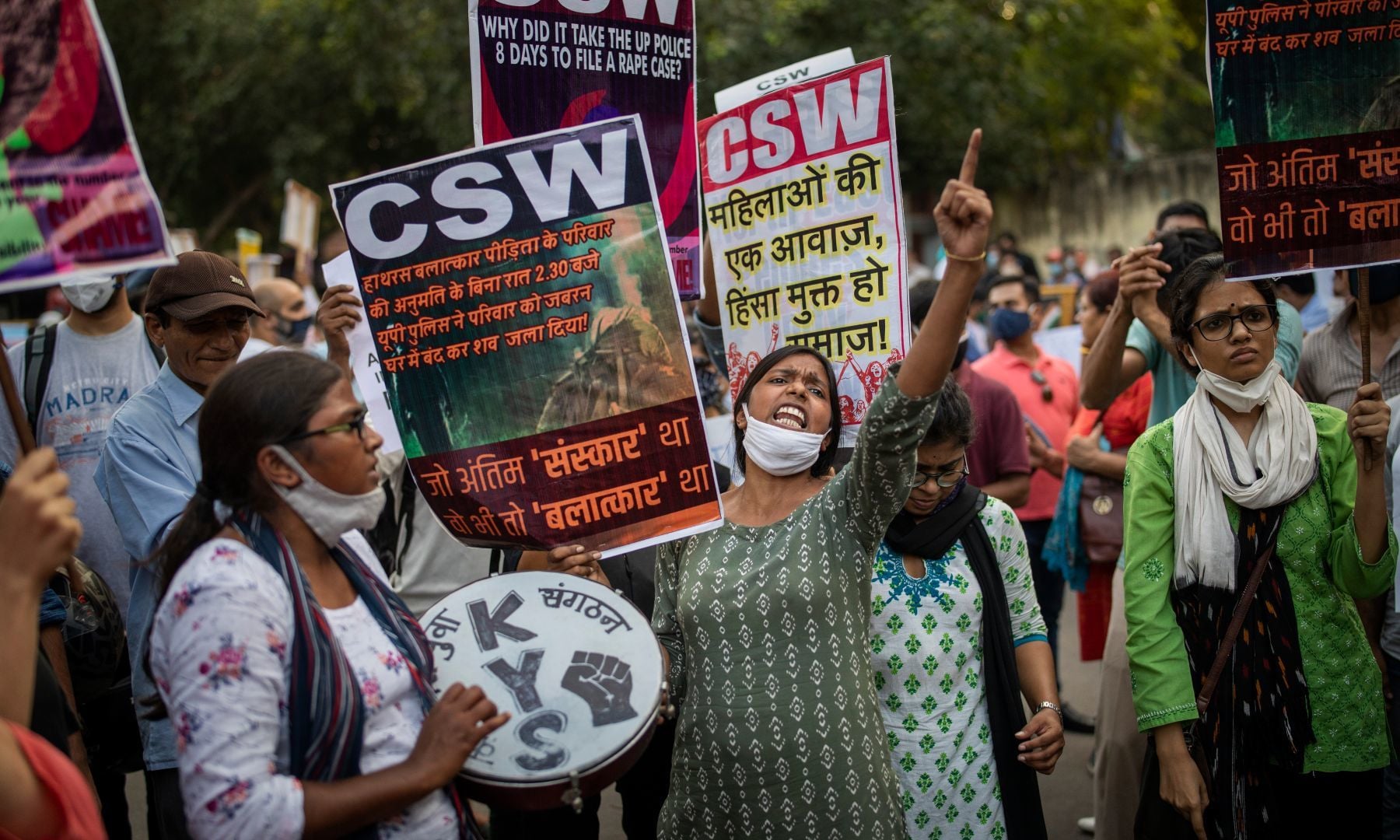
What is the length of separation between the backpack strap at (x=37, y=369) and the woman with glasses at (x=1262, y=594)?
378 centimetres

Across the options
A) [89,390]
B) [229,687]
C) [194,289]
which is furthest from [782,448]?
[89,390]

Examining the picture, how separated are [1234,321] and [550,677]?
212 cm

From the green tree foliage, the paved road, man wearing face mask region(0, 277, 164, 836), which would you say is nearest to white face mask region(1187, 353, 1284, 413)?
the paved road

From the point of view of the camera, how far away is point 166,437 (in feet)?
11.5

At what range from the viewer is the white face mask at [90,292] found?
4.66 metres

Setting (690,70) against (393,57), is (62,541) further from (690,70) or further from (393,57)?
(393,57)

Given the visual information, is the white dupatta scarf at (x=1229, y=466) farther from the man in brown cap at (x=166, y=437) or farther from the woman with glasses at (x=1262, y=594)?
the man in brown cap at (x=166, y=437)

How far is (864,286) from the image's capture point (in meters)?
3.88

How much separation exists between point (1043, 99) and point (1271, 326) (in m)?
20.5

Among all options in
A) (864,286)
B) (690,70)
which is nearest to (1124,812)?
(864,286)

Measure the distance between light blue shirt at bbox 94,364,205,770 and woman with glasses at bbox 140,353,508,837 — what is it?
91 centimetres

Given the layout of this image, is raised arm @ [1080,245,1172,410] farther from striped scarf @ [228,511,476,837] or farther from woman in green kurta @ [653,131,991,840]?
striped scarf @ [228,511,476,837]

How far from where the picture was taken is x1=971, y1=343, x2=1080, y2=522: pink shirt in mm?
6371

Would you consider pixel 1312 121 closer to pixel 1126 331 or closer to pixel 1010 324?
pixel 1126 331
